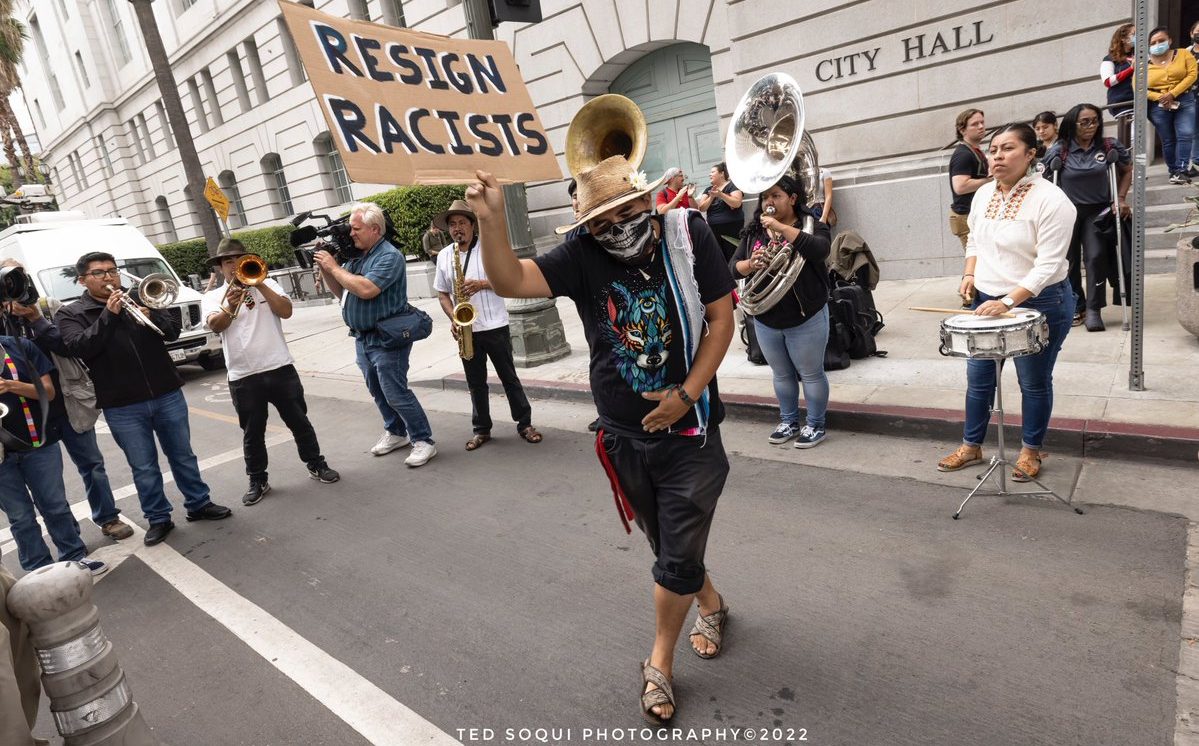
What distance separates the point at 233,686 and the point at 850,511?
10.6 ft

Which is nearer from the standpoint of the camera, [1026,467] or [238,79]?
[1026,467]

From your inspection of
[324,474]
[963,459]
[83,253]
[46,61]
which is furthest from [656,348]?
[46,61]

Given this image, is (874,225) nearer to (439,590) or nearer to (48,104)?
(439,590)

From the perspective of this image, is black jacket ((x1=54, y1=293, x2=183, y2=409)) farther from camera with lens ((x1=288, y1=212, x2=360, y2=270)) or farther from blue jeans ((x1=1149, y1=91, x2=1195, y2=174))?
blue jeans ((x1=1149, y1=91, x2=1195, y2=174))


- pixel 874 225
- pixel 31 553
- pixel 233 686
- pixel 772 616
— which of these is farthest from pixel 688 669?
pixel 874 225

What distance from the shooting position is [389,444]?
20.6 ft

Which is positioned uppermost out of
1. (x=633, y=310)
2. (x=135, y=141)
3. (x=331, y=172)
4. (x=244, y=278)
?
(x=135, y=141)

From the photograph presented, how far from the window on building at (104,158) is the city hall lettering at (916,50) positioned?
36102 millimetres

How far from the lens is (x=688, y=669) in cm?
286

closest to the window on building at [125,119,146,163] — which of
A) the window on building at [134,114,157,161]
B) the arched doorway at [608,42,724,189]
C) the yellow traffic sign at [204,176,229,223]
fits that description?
the window on building at [134,114,157,161]

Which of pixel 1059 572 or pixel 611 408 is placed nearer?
pixel 611 408

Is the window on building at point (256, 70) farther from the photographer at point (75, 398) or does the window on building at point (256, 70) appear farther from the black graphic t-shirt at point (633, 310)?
the black graphic t-shirt at point (633, 310)

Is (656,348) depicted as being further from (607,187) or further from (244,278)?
(244,278)

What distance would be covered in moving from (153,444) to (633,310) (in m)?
4.17
